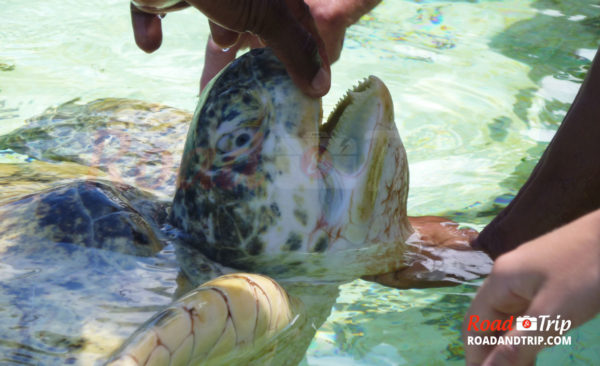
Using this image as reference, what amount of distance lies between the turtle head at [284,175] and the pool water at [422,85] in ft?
0.98

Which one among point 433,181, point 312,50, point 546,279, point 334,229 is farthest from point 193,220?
point 433,181

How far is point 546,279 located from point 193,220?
1.06m

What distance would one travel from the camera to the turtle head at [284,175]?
1.61m

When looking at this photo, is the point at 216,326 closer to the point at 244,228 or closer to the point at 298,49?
the point at 244,228

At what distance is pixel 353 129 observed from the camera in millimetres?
1694

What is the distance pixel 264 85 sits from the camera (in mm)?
1648

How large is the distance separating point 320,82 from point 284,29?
0.55 ft

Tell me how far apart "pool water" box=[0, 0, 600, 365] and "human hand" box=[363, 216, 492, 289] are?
0.06 meters

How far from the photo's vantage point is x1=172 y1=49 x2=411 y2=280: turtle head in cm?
161

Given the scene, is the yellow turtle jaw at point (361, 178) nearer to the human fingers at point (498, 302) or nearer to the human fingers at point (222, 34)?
the human fingers at point (222, 34)

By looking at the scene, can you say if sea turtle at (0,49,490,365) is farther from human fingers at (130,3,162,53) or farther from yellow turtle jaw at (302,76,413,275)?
human fingers at (130,3,162,53)

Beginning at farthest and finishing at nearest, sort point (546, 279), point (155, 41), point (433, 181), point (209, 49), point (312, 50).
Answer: point (209, 49) → point (433, 181) → point (155, 41) → point (312, 50) → point (546, 279)

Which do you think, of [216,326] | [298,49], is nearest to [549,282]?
[216,326]

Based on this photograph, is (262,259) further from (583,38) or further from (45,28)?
(583,38)
